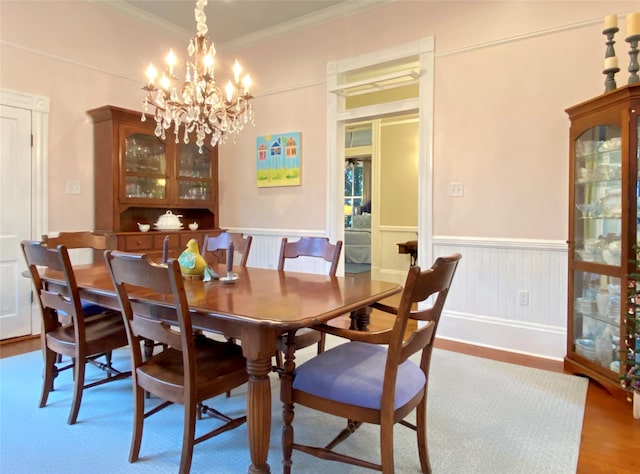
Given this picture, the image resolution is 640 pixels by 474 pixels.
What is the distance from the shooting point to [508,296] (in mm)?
3283

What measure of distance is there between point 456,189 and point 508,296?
0.96 meters

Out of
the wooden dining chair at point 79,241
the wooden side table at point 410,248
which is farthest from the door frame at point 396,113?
the wooden dining chair at point 79,241

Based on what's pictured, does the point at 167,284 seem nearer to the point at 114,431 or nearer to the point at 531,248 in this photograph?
the point at 114,431

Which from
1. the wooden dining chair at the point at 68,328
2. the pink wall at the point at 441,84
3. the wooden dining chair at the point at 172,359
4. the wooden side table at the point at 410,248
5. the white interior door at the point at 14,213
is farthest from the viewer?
the wooden side table at the point at 410,248

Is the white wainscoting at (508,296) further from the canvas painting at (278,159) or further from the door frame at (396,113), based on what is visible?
the canvas painting at (278,159)

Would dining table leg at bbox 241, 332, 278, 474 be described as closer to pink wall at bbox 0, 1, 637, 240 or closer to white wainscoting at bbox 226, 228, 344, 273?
pink wall at bbox 0, 1, 637, 240

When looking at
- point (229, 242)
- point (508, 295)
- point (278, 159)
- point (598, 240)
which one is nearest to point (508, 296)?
point (508, 295)

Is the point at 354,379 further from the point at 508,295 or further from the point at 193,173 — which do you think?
the point at 193,173

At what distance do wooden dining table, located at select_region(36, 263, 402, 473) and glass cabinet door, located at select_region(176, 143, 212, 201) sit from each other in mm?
2410

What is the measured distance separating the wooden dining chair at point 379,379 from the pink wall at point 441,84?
202 centimetres

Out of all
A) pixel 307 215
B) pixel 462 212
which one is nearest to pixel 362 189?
pixel 307 215

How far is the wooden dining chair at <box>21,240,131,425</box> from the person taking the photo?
6.61 feet

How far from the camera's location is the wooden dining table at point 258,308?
1.44 m

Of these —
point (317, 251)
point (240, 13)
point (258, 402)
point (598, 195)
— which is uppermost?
point (240, 13)
